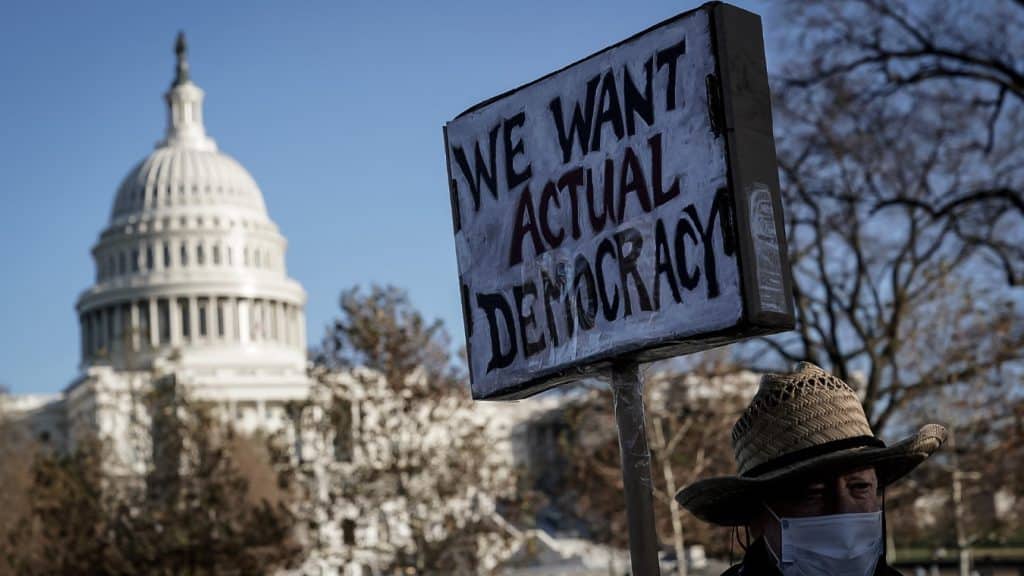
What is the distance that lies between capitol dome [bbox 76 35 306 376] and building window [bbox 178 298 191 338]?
0.06 metres

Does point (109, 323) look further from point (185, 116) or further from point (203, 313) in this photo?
point (185, 116)

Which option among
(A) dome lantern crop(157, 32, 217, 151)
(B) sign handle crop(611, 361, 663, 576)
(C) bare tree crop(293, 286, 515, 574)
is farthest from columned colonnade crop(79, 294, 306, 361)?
(B) sign handle crop(611, 361, 663, 576)

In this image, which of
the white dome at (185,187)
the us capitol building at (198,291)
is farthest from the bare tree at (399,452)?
the white dome at (185,187)

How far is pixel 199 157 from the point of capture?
118 metres

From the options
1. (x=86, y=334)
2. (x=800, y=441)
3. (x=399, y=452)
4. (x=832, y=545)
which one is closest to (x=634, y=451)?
(x=800, y=441)

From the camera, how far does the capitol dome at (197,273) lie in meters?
107

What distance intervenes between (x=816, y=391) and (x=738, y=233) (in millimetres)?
323

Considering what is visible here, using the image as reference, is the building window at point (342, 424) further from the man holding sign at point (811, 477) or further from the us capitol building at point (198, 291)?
the us capitol building at point (198, 291)

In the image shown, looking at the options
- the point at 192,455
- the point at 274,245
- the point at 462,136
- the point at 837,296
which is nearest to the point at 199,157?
the point at 274,245

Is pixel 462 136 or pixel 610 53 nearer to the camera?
pixel 610 53

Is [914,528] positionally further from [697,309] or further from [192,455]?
[697,309]

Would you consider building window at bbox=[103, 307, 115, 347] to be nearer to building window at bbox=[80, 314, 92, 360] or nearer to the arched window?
building window at bbox=[80, 314, 92, 360]

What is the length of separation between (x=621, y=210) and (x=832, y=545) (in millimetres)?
781

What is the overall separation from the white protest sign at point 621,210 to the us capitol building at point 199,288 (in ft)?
319
